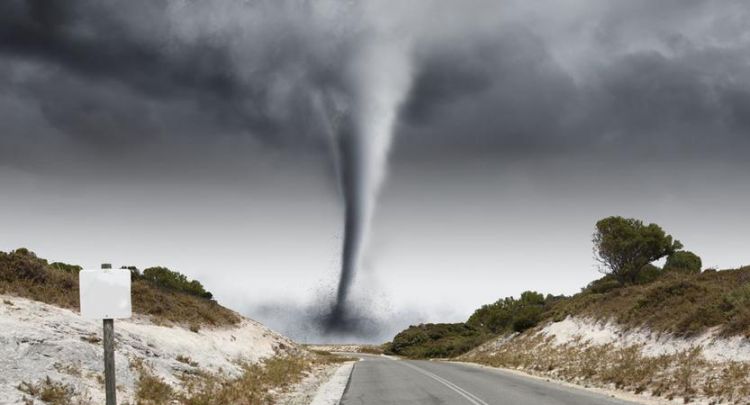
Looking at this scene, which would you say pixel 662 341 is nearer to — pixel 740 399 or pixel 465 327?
pixel 740 399

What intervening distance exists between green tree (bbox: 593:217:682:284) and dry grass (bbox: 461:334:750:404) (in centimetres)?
1750

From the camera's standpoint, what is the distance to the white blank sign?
26.2 feet

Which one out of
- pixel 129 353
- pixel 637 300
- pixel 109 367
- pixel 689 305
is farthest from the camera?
pixel 637 300

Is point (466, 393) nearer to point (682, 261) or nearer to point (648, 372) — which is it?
point (648, 372)

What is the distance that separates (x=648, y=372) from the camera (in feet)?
66.7

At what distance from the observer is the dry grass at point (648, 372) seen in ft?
53.3

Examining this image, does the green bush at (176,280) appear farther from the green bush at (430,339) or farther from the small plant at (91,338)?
the green bush at (430,339)

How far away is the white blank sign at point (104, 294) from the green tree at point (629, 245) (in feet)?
156

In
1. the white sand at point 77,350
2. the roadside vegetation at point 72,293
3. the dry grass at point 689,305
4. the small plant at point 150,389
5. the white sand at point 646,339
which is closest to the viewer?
the white sand at point 77,350

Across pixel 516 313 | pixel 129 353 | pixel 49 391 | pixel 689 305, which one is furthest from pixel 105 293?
pixel 516 313

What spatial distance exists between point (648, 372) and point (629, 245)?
30475 mm

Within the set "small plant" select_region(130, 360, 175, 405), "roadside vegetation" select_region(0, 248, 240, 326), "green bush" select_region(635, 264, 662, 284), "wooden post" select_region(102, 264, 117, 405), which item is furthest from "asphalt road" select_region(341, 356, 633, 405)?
"green bush" select_region(635, 264, 662, 284)

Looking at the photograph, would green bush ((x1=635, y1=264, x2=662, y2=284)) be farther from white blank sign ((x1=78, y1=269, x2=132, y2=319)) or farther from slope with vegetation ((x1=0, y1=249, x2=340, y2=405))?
white blank sign ((x1=78, y1=269, x2=132, y2=319))

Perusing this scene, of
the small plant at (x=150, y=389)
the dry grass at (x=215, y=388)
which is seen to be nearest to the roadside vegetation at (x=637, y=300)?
the dry grass at (x=215, y=388)
